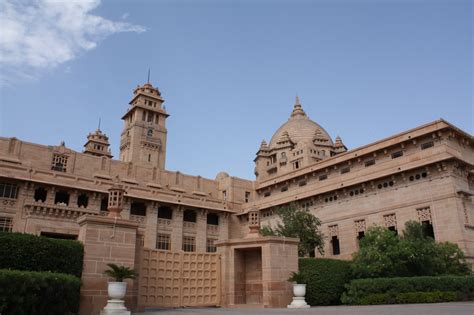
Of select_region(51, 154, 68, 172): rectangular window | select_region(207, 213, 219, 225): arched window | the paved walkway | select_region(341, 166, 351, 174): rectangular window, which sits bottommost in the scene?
the paved walkway

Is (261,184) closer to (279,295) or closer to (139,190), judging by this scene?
(139,190)

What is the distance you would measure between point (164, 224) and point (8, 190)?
46.9ft

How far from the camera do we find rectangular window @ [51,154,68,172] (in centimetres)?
3893

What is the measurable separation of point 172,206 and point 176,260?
75.6ft

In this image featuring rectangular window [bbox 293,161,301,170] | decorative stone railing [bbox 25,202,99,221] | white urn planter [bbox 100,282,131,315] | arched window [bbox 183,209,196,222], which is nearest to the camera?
white urn planter [bbox 100,282,131,315]

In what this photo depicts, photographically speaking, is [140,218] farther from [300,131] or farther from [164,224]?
[300,131]

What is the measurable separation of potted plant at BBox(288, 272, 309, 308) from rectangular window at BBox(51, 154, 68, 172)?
29.8 metres

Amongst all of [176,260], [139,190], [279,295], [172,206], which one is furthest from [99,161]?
[279,295]

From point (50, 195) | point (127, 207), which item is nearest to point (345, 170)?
point (127, 207)

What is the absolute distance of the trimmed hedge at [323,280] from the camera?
18.5 m

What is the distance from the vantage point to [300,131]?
67.9 metres

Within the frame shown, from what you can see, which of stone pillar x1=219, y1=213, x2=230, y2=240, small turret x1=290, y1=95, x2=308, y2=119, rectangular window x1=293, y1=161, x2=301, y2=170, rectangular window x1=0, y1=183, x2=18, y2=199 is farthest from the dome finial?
rectangular window x1=0, y1=183, x2=18, y2=199

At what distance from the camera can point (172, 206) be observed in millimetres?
40656

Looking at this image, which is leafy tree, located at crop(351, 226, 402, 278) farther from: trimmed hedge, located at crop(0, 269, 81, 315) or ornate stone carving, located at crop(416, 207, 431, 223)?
trimmed hedge, located at crop(0, 269, 81, 315)
